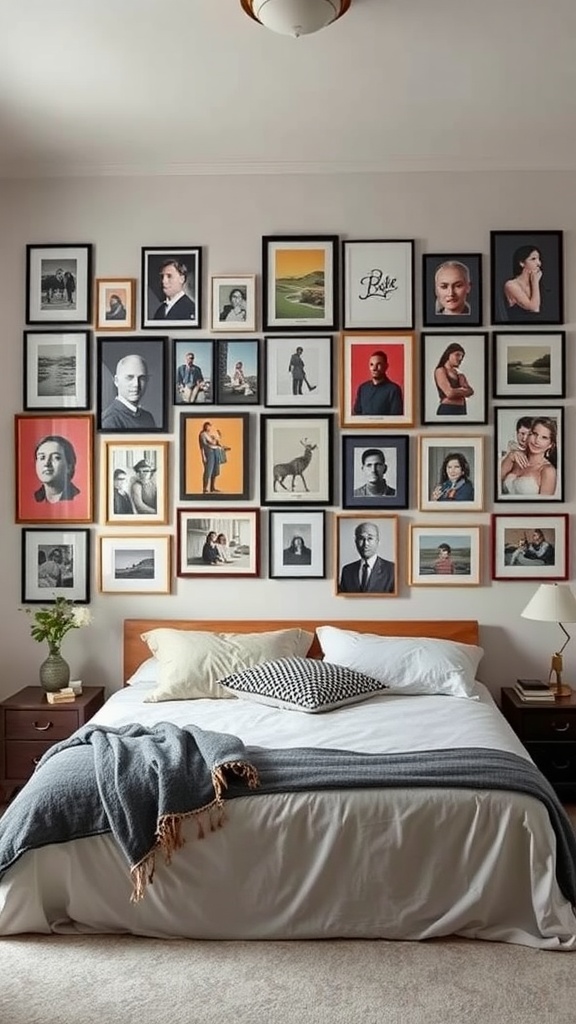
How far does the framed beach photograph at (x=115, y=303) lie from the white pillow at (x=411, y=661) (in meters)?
1.84

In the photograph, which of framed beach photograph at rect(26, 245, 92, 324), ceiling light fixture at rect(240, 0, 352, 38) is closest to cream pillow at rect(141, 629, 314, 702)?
framed beach photograph at rect(26, 245, 92, 324)

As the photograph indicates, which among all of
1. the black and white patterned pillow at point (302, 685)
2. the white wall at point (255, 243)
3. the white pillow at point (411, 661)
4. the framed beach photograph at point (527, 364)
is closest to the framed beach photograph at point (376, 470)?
the white wall at point (255, 243)

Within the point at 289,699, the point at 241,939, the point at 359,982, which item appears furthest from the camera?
the point at 289,699

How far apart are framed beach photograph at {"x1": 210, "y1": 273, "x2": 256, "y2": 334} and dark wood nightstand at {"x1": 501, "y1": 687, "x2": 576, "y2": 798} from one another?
222cm

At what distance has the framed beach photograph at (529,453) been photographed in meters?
4.47

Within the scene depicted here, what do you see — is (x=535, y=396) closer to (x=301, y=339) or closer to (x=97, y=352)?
(x=301, y=339)

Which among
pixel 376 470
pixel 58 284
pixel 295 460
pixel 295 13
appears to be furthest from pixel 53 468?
pixel 295 13

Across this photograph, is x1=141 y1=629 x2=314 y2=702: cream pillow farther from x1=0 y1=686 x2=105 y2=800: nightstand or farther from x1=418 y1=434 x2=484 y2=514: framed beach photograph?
x1=418 y1=434 x2=484 y2=514: framed beach photograph

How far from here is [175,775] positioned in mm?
2887

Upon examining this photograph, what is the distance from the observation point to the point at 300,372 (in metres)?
4.52

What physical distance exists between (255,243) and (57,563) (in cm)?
185

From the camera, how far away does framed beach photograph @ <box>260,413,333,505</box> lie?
4.52 m

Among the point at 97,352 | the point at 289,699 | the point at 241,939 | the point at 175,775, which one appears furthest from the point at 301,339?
the point at 241,939

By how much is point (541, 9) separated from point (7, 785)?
3.68 metres
